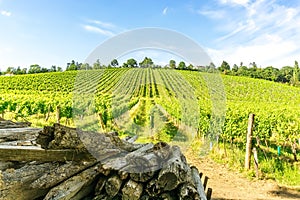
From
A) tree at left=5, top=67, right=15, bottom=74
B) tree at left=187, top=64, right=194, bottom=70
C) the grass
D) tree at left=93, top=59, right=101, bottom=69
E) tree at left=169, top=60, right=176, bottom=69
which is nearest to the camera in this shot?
tree at left=93, top=59, right=101, bottom=69

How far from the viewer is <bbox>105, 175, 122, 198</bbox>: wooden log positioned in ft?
8.29

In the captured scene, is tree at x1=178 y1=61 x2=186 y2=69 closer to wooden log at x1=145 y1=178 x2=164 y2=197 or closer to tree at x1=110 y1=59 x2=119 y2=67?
tree at x1=110 y1=59 x2=119 y2=67

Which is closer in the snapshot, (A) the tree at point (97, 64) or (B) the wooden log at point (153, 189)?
(B) the wooden log at point (153, 189)

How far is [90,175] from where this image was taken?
2.65 metres

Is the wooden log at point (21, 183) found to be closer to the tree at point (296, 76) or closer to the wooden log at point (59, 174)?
the wooden log at point (59, 174)

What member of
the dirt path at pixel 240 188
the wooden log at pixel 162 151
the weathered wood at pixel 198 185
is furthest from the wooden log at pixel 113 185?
the dirt path at pixel 240 188

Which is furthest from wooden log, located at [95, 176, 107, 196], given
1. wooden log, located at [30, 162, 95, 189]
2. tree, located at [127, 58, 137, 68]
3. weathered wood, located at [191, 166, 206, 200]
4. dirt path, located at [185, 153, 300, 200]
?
dirt path, located at [185, 153, 300, 200]

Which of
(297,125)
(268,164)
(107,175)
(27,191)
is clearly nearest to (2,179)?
(27,191)

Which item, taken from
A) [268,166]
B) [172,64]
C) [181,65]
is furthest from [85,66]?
[268,166]

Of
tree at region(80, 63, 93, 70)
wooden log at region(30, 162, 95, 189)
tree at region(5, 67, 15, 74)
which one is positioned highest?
tree at region(5, 67, 15, 74)

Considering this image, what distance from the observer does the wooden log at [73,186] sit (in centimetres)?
240

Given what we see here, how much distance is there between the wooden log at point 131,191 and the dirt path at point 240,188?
531cm

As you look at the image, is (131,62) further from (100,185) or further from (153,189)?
(153,189)

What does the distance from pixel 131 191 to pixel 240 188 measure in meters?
6.60
